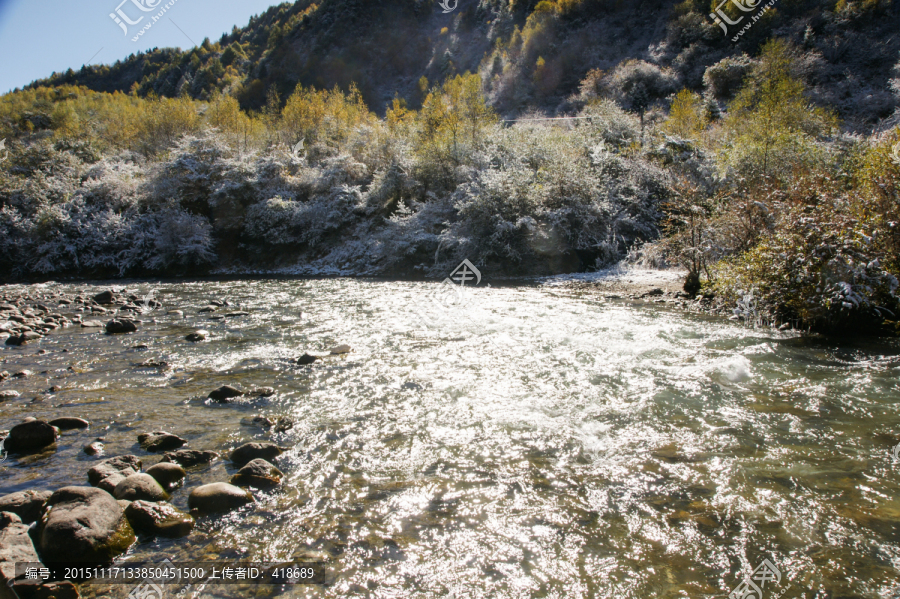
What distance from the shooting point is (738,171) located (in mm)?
22844

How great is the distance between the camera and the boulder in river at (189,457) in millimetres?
4933

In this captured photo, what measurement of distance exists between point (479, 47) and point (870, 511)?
11129 cm

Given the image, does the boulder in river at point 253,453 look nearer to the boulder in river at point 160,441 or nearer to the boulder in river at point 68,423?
the boulder in river at point 160,441

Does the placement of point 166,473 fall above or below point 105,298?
below

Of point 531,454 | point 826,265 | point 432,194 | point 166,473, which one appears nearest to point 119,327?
point 166,473

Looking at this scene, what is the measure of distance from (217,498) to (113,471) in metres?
1.31

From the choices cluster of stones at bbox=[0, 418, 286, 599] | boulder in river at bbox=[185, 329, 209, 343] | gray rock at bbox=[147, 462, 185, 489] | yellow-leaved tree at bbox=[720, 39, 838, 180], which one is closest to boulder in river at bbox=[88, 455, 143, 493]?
cluster of stones at bbox=[0, 418, 286, 599]

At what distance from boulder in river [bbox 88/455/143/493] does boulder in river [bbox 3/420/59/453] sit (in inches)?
48.9

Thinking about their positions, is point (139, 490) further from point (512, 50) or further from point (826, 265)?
point (512, 50)

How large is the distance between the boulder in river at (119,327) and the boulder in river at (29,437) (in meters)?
7.20

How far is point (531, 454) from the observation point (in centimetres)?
512

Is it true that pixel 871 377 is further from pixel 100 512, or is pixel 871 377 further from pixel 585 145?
pixel 585 145

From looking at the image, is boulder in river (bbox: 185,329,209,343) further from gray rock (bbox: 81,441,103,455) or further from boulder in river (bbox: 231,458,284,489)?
boulder in river (bbox: 231,458,284,489)

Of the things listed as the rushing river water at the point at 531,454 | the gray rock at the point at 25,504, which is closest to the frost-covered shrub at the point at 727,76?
the rushing river water at the point at 531,454
